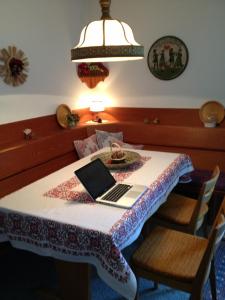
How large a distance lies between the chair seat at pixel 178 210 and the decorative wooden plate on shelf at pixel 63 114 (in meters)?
1.72

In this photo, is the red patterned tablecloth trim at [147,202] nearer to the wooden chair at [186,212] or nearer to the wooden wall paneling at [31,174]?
the wooden chair at [186,212]

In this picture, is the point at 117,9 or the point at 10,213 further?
the point at 117,9

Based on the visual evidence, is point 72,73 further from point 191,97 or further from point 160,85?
point 191,97

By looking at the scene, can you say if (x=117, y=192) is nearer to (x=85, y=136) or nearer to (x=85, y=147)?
(x=85, y=147)

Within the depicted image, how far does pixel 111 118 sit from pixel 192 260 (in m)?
2.76

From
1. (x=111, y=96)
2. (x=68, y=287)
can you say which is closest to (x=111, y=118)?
(x=111, y=96)

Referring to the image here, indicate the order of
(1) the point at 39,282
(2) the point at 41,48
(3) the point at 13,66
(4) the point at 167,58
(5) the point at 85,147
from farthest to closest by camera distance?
(4) the point at 167,58 < (5) the point at 85,147 < (2) the point at 41,48 < (3) the point at 13,66 < (1) the point at 39,282

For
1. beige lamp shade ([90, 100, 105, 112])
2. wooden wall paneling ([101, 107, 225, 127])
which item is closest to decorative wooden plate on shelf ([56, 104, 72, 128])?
beige lamp shade ([90, 100, 105, 112])

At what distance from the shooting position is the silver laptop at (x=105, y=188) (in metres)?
1.66

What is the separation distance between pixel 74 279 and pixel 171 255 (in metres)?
0.59

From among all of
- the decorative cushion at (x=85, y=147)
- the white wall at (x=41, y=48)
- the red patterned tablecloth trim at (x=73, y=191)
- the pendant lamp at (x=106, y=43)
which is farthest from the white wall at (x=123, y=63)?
the pendant lamp at (x=106, y=43)

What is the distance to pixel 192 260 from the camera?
5.27 feet

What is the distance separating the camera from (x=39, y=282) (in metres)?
2.13

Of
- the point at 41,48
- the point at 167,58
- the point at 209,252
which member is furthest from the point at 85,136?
the point at 209,252
